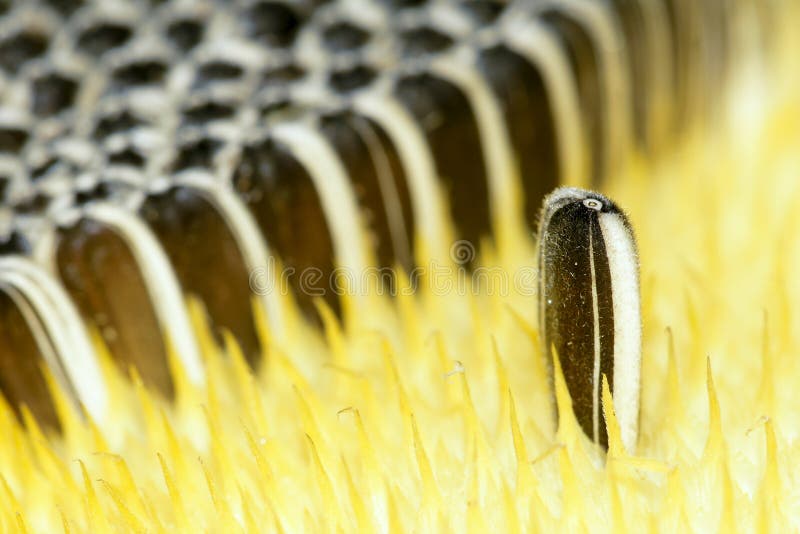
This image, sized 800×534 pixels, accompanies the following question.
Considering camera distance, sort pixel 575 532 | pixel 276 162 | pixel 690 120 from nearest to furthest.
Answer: pixel 575 532, pixel 276 162, pixel 690 120

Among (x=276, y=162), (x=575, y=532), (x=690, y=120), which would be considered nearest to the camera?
(x=575, y=532)

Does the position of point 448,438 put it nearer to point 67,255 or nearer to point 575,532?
point 575,532

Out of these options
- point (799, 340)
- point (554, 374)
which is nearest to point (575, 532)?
point (554, 374)

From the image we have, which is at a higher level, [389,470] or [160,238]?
[160,238]

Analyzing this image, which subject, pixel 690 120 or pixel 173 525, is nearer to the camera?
pixel 173 525

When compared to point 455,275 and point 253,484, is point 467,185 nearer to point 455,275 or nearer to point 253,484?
point 455,275

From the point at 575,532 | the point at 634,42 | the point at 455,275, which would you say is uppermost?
the point at 634,42
